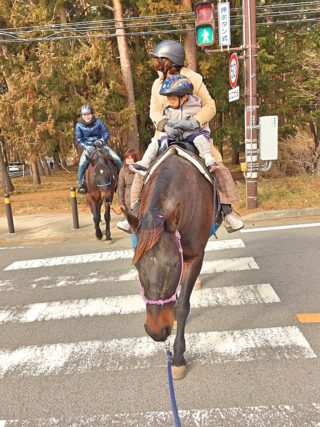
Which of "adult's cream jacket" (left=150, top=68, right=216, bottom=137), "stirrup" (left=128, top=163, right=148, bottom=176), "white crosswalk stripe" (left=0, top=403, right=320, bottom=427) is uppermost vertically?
"adult's cream jacket" (left=150, top=68, right=216, bottom=137)

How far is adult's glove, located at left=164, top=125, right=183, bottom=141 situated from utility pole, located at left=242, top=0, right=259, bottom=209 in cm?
652

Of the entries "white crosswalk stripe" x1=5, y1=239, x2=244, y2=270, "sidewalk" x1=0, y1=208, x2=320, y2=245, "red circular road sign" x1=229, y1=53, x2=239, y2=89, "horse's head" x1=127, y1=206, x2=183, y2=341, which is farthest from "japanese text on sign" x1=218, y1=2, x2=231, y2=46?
"horse's head" x1=127, y1=206, x2=183, y2=341

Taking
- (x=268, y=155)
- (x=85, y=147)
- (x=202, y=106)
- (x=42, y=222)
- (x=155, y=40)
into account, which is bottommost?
(x=42, y=222)

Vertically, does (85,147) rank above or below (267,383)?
above

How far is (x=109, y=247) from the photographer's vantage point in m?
8.28

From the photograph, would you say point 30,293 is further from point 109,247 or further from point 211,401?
point 211,401

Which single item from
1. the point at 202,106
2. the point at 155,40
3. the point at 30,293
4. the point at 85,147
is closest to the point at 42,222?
the point at 85,147

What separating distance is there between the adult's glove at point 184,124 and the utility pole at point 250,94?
6.43 meters

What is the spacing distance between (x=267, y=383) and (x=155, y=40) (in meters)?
18.5

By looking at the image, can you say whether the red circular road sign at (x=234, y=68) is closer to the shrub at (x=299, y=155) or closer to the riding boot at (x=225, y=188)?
the shrub at (x=299, y=155)

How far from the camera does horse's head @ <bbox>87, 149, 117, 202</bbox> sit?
27.2 feet

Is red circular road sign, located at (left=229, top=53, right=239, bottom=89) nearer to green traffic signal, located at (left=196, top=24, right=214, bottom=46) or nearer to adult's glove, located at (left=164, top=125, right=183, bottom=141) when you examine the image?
green traffic signal, located at (left=196, top=24, right=214, bottom=46)

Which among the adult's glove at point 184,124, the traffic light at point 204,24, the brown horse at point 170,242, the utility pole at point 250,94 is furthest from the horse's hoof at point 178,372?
the traffic light at point 204,24

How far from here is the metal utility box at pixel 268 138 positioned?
9945mm
